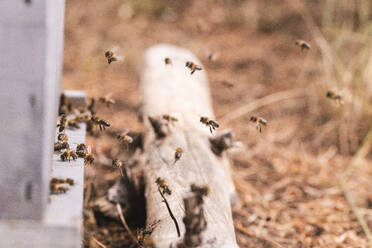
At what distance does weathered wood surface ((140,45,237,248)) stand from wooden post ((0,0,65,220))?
0.64 m

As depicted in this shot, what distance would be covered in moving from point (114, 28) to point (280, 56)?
9.24 ft

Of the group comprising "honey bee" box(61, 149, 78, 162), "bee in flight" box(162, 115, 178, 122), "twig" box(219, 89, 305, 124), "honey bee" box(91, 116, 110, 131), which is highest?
"twig" box(219, 89, 305, 124)

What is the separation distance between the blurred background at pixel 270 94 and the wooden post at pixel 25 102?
41.9 inches

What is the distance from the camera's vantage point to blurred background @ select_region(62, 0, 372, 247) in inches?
137

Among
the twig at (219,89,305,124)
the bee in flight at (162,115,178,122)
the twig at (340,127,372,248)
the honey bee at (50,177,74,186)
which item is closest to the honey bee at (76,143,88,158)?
the honey bee at (50,177,74,186)

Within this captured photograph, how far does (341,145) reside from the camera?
473 cm

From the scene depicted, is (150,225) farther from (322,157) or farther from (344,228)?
(322,157)

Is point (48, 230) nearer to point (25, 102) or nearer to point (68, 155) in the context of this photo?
point (25, 102)

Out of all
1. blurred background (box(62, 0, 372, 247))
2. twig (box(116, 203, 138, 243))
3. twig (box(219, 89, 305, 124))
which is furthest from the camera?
twig (box(219, 89, 305, 124))

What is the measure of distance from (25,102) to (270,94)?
4577mm

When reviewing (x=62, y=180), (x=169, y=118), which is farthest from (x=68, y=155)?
(x=169, y=118)

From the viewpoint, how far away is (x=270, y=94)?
5840mm

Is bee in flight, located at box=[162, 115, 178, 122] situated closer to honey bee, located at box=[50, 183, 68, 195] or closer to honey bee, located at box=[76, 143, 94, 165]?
honey bee, located at box=[76, 143, 94, 165]

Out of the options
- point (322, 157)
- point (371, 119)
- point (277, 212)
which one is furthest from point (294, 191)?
point (371, 119)
